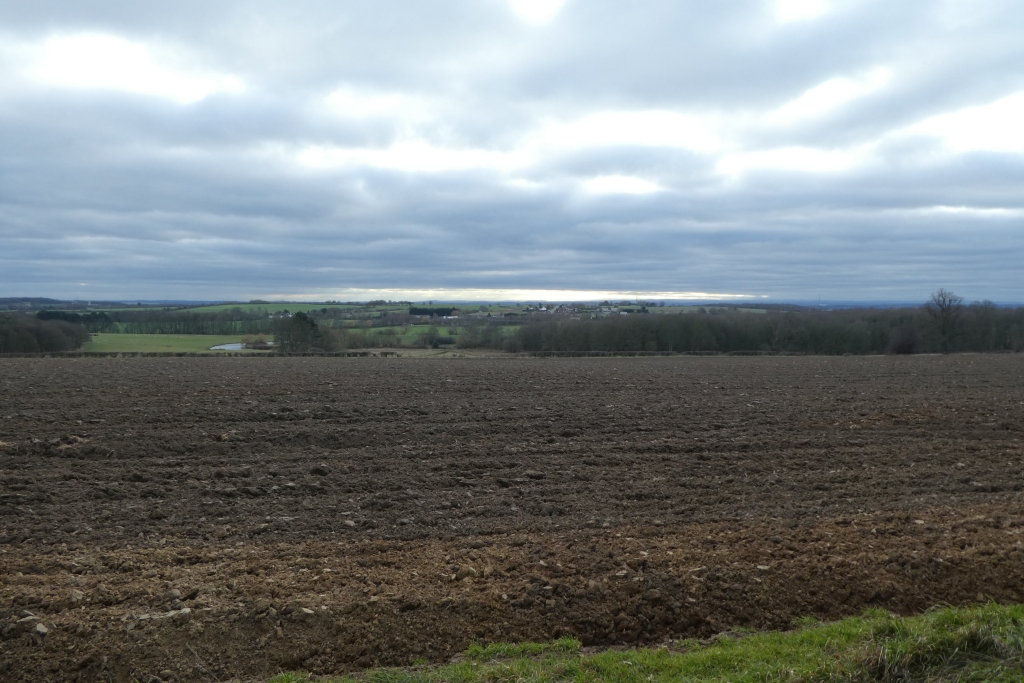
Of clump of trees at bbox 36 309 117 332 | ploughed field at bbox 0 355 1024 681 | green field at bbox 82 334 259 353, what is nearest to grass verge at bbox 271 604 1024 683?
ploughed field at bbox 0 355 1024 681

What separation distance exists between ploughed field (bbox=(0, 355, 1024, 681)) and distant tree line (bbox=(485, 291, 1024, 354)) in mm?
45231

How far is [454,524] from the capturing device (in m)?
9.49

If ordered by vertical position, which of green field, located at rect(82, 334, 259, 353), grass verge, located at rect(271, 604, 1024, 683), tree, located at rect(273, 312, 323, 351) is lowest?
grass verge, located at rect(271, 604, 1024, 683)

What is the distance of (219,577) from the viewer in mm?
7430

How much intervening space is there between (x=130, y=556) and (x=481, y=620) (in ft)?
14.5

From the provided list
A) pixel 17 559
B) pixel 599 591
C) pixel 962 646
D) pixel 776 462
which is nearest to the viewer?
pixel 962 646

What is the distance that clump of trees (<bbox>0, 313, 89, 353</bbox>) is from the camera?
47.2m

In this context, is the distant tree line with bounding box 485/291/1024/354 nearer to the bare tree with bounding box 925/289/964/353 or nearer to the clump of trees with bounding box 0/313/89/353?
the bare tree with bounding box 925/289/964/353

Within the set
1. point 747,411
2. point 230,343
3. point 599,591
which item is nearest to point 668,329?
point 230,343

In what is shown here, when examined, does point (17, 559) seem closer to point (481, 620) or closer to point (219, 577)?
point (219, 577)

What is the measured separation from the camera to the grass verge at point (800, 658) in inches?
206

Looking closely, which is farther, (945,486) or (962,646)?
(945,486)

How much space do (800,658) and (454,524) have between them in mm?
4944

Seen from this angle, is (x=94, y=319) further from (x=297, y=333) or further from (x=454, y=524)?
(x=454, y=524)
